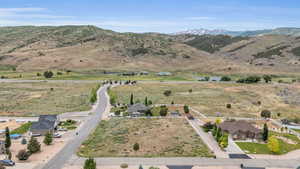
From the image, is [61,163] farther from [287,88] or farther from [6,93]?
[287,88]

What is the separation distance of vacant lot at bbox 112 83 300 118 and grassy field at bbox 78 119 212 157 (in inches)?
890

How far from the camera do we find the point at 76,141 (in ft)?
173

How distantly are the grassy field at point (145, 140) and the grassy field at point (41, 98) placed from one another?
24.2 meters

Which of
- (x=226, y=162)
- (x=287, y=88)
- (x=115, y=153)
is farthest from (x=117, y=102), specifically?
(x=287, y=88)

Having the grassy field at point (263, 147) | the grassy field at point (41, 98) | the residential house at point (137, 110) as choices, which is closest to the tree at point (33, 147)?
the grassy field at point (41, 98)

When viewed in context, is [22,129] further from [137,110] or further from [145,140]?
[137,110]

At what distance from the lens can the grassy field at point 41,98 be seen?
264 ft

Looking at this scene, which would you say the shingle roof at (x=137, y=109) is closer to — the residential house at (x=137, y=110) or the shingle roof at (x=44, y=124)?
the residential house at (x=137, y=110)

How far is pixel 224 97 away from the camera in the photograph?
4139 inches

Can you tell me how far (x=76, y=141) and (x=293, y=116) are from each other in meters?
65.1

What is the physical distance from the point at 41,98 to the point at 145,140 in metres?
60.0

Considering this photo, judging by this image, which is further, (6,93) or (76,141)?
(6,93)

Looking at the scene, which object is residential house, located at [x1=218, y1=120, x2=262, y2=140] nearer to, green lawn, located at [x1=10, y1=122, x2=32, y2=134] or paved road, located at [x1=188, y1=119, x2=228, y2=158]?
paved road, located at [x1=188, y1=119, x2=228, y2=158]

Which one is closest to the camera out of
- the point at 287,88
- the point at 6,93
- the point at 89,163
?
the point at 89,163
